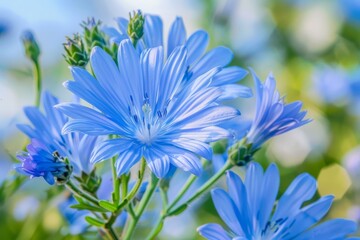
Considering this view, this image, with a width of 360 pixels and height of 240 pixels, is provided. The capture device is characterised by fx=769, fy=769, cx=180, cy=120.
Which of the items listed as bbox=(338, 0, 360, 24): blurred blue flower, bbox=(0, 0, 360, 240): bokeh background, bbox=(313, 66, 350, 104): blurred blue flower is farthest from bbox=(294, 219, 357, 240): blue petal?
bbox=(338, 0, 360, 24): blurred blue flower

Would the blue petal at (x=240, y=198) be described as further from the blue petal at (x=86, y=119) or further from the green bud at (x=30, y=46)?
the green bud at (x=30, y=46)

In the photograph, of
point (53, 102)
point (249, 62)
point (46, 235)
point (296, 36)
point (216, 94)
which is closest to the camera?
point (216, 94)

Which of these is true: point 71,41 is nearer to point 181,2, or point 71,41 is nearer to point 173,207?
point 173,207

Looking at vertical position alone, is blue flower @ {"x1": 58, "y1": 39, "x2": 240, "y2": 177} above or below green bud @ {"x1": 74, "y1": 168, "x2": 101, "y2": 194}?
above

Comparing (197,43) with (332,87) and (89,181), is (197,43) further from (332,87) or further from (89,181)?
(332,87)

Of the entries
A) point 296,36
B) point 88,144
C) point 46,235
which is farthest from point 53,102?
point 296,36

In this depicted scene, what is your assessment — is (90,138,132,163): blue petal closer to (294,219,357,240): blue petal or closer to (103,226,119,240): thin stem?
(103,226,119,240): thin stem
